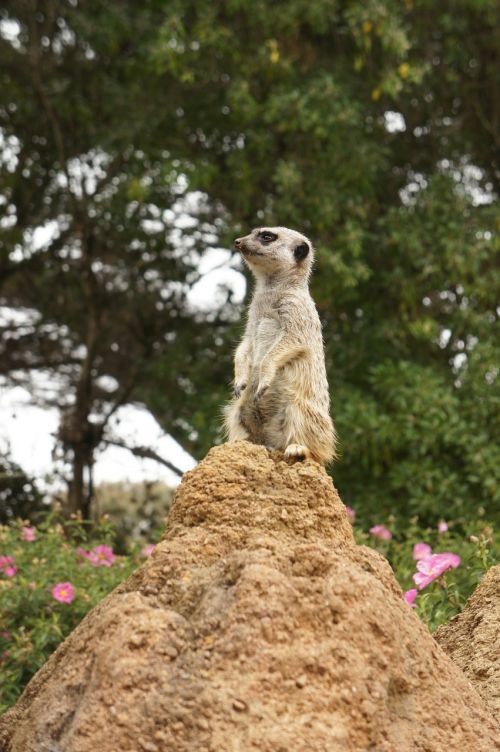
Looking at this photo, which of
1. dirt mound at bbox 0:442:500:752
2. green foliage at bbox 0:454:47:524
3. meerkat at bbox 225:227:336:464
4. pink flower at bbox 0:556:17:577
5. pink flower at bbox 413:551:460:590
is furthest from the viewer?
green foliage at bbox 0:454:47:524

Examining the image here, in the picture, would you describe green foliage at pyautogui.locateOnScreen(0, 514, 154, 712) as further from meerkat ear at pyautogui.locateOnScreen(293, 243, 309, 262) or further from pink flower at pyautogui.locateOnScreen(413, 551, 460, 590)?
meerkat ear at pyautogui.locateOnScreen(293, 243, 309, 262)

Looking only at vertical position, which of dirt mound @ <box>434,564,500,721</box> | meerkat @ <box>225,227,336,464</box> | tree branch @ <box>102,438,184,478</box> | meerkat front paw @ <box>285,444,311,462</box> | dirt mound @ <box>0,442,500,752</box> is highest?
tree branch @ <box>102,438,184,478</box>

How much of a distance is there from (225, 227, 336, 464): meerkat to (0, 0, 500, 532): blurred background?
14.2 feet

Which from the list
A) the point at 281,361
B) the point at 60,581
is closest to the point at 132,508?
the point at 60,581

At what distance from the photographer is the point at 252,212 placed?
10.2 m

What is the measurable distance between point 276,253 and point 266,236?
0.31 ft

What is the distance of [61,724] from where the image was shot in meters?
2.89

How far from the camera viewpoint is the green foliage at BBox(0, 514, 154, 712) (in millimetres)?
5531

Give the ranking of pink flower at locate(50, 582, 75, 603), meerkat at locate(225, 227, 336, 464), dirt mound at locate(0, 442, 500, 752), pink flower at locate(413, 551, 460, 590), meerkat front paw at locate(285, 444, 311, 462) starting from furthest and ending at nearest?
pink flower at locate(50, 582, 75, 603) < pink flower at locate(413, 551, 460, 590) < meerkat at locate(225, 227, 336, 464) < meerkat front paw at locate(285, 444, 311, 462) < dirt mound at locate(0, 442, 500, 752)

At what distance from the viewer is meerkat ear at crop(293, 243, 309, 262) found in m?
4.62

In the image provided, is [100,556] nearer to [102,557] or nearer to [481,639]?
[102,557]

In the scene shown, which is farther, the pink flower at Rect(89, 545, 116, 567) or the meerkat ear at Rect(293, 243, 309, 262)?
the pink flower at Rect(89, 545, 116, 567)

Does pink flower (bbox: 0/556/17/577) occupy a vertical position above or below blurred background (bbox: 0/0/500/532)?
below

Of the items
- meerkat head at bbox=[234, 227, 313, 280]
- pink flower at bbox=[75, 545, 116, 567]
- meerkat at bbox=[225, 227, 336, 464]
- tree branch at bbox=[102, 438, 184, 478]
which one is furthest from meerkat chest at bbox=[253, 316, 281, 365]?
tree branch at bbox=[102, 438, 184, 478]
